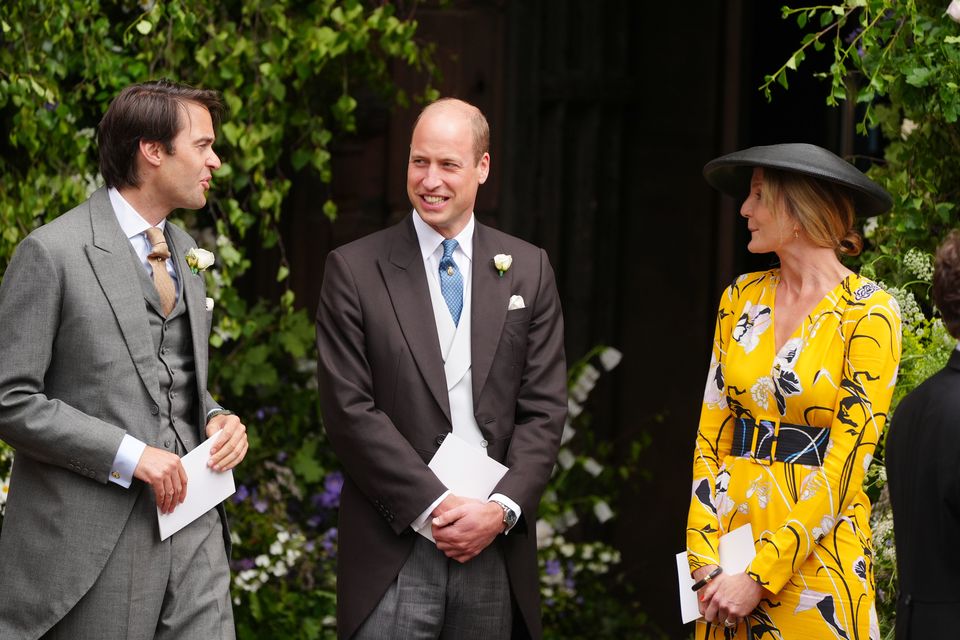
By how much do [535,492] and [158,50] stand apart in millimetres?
2208

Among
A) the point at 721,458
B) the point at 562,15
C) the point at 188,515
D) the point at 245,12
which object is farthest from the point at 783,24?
the point at 188,515

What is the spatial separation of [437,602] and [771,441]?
89 cm

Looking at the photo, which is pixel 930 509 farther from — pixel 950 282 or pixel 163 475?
pixel 163 475

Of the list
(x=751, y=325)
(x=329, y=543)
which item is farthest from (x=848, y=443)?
(x=329, y=543)

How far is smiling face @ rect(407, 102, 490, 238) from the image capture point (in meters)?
3.42

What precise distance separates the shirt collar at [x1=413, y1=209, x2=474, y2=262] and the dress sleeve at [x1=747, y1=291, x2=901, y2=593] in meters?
1.01

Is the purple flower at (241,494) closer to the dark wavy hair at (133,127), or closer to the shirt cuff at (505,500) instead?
the shirt cuff at (505,500)

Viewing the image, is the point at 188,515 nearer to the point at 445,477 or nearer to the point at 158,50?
the point at 445,477

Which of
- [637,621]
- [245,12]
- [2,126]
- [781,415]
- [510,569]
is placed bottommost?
[637,621]

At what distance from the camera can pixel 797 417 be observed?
3088 millimetres

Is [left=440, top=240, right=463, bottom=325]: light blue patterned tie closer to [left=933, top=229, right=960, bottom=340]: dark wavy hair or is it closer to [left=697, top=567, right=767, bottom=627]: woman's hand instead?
[left=697, top=567, right=767, bottom=627]: woman's hand

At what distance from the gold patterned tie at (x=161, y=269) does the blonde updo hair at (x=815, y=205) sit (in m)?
1.40

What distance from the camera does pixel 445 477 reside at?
10.9ft

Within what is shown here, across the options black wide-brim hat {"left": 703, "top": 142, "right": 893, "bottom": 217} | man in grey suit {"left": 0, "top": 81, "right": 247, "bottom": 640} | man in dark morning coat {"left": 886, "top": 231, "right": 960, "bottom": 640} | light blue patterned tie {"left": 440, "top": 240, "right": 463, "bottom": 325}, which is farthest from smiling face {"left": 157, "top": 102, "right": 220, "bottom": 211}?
man in dark morning coat {"left": 886, "top": 231, "right": 960, "bottom": 640}
